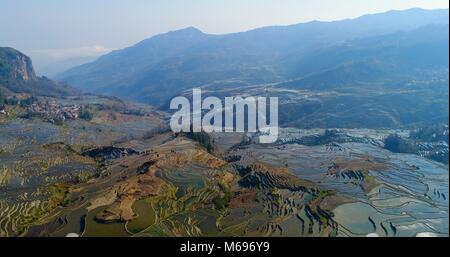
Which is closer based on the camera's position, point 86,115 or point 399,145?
point 399,145

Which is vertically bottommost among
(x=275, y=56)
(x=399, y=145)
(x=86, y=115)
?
(x=399, y=145)

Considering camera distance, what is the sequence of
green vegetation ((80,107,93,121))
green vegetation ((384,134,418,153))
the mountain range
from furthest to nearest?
1. the mountain range
2. green vegetation ((80,107,93,121))
3. green vegetation ((384,134,418,153))

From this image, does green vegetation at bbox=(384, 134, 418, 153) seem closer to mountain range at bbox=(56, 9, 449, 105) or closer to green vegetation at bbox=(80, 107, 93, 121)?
green vegetation at bbox=(80, 107, 93, 121)

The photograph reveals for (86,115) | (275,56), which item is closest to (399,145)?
(86,115)

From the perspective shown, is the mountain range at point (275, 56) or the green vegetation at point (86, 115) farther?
the mountain range at point (275, 56)

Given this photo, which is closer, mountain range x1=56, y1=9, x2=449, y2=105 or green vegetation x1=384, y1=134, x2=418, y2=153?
green vegetation x1=384, y1=134, x2=418, y2=153

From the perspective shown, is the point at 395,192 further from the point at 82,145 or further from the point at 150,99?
the point at 150,99

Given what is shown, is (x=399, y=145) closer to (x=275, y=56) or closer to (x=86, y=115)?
(x=86, y=115)

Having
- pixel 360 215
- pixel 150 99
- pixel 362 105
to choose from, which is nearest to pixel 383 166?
pixel 360 215

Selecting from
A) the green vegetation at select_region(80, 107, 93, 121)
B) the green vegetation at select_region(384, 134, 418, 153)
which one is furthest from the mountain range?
the green vegetation at select_region(384, 134, 418, 153)

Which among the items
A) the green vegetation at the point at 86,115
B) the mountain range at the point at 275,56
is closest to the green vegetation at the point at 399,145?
the green vegetation at the point at 86,115

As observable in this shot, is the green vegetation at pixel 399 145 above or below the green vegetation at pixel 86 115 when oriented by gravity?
below

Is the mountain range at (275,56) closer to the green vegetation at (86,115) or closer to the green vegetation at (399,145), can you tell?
the green vegetation at (86,115)

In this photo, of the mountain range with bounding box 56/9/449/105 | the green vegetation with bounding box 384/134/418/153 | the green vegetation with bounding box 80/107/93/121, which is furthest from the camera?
the mountain range with bounding box 56/9/449/105
